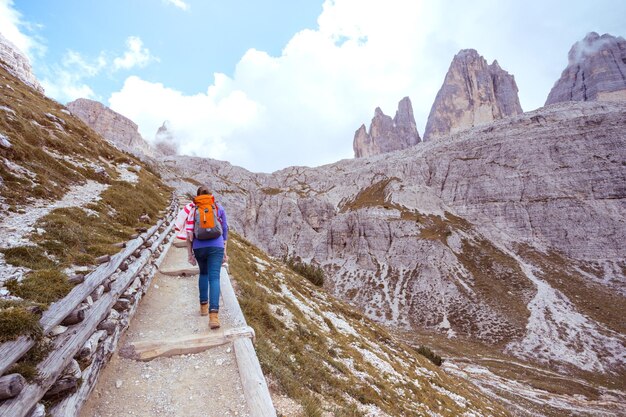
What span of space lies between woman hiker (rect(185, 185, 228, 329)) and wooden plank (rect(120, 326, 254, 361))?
51cm

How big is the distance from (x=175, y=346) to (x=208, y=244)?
8.68ft

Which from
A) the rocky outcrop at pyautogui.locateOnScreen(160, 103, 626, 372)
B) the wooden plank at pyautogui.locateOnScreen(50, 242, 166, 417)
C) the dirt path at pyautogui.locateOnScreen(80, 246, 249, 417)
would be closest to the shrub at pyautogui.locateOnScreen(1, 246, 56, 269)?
the wooden plank at pyautogui.locateOnScreen(50, 242, 166, 417)

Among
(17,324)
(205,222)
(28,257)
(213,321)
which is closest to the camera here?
(17,324)

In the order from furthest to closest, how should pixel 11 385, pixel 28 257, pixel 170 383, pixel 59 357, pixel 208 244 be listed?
pixel 28 257 → pixel 208 244 → pixel 170 383 → pixel 59 357 → pixel 11 385

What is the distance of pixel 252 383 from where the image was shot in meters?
5.99

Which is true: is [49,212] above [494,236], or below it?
above

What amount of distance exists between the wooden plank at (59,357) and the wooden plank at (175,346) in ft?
3.50

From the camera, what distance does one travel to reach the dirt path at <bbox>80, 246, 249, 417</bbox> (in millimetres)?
5480

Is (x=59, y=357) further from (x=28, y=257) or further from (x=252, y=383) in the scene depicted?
(x=28, y=257)

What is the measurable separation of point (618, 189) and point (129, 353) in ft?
518

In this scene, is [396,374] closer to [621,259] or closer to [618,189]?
[621,259]

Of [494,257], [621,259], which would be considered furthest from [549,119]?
[494,257]

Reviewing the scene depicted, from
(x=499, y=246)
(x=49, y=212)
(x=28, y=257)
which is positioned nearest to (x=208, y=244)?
(x=28, y=257)

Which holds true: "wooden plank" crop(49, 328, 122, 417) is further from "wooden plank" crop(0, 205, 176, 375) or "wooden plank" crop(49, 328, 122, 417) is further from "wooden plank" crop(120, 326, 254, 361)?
"wooden plank" crop(0, 205, 176, 375)
